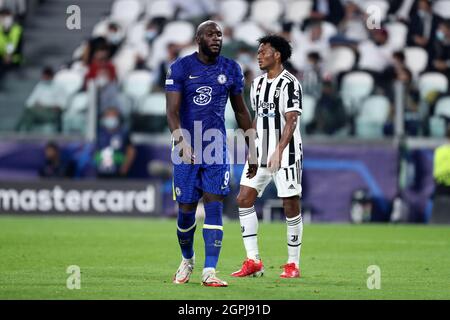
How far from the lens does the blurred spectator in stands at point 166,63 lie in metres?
22.7

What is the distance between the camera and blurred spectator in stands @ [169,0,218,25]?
25.0 meters

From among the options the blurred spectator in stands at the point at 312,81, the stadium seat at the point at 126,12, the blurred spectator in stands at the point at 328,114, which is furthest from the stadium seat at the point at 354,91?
the stadium seat at the point at 126,12

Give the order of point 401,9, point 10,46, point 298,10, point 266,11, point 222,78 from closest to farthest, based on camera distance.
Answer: point 222,78 < point 401,9 < point 298,10 < point 266,11 < point 10,46

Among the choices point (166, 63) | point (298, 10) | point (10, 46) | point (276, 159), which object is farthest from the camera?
point (10, 46)

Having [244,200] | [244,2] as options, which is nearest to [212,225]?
[244,200]

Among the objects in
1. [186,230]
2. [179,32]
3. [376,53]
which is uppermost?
[179,32]

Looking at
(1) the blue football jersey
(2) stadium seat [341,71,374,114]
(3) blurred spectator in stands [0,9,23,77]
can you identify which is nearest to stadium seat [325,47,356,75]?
(2) stadium seat [341,71,374,114]

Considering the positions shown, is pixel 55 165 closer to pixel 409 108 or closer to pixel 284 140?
pixel 409 108

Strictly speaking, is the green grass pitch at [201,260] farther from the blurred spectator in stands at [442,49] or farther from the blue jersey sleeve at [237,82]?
the blurred spectator in stands at [442,49]

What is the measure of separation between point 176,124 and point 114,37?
15.7 metres

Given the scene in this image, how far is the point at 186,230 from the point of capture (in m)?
10.0

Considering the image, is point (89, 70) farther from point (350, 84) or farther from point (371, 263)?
point (371, 263)

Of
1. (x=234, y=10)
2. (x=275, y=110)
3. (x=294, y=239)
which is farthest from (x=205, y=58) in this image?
(x=234, y=10)

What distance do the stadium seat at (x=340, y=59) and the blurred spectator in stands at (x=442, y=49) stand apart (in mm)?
1727
